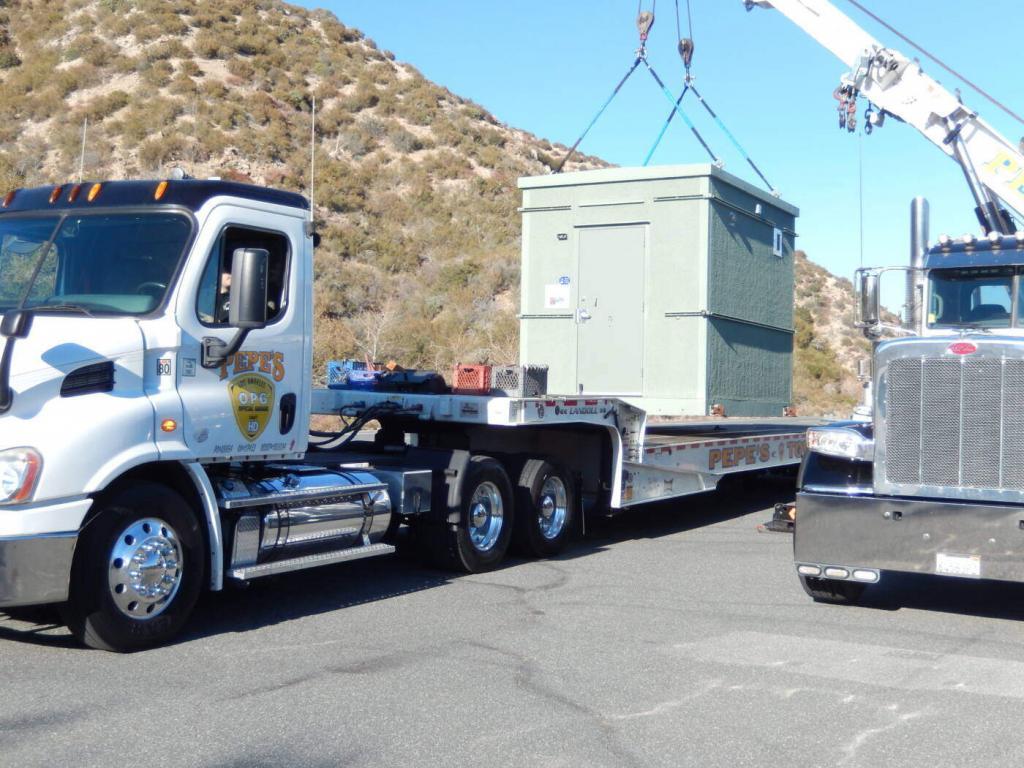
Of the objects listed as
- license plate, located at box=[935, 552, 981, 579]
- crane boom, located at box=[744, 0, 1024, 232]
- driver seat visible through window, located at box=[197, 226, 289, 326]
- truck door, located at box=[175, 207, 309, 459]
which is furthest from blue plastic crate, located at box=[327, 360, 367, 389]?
crane boom, located at box=[744, 0, 1024, 232]

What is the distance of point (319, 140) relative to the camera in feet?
140

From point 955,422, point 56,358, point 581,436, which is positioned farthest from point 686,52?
point 56,358

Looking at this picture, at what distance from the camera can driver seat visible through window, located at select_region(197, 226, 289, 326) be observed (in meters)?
7.00

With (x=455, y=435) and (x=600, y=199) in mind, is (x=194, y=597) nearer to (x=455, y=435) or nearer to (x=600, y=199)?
(x=455, y=435)

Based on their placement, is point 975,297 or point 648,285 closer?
point 975,297

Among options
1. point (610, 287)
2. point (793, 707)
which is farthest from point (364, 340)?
point (793, 707)

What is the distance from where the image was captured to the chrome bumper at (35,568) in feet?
19.3

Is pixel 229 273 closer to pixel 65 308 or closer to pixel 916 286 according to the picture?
pixel 65 308

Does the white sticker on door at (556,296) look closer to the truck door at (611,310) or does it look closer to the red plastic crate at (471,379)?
the truck door at (611,310)

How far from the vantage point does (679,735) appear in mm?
5148

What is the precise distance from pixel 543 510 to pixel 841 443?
3.01 metres

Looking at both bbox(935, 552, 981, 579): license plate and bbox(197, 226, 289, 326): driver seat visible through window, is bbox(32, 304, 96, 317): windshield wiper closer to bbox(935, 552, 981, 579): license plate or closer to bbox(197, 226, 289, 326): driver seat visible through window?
bbox(197, 226, 289, 326): driver seat visible through window

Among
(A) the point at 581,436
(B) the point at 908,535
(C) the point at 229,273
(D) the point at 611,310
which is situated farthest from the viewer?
(D) the point at 611,310

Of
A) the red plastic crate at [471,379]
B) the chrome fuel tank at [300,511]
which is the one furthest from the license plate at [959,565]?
the red plastic crate at [471,379]
